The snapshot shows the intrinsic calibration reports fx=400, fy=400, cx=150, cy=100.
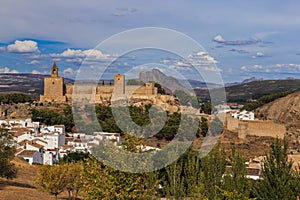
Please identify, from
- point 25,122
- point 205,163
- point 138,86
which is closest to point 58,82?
point 138,86

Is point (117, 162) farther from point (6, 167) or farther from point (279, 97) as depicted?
point (279, 97)

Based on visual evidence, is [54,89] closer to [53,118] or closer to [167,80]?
[53,118]

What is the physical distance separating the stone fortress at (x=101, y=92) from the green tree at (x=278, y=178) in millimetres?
48653

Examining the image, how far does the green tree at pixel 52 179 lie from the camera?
18.0 m

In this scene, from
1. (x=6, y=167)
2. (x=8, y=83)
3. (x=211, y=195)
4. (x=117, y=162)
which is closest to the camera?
(x=117, y=162)

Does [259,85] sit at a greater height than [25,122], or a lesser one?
greater

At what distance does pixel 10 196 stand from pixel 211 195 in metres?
9.62

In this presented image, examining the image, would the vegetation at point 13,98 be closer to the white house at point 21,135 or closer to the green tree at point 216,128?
the white house at point 21,135

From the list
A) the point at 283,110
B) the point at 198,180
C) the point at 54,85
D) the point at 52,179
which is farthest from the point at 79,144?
the point at 283,110

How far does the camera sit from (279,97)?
3216 inches

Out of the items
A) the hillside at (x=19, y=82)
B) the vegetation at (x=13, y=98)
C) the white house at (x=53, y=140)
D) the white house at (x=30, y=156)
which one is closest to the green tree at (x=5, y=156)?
the white house at (x=30, y=156)

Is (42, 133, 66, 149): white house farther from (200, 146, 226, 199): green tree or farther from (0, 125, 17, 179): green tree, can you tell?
(200, 146, 226, 199): green tree

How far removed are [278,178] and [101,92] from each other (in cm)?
5858

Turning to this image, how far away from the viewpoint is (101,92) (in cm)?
6938
